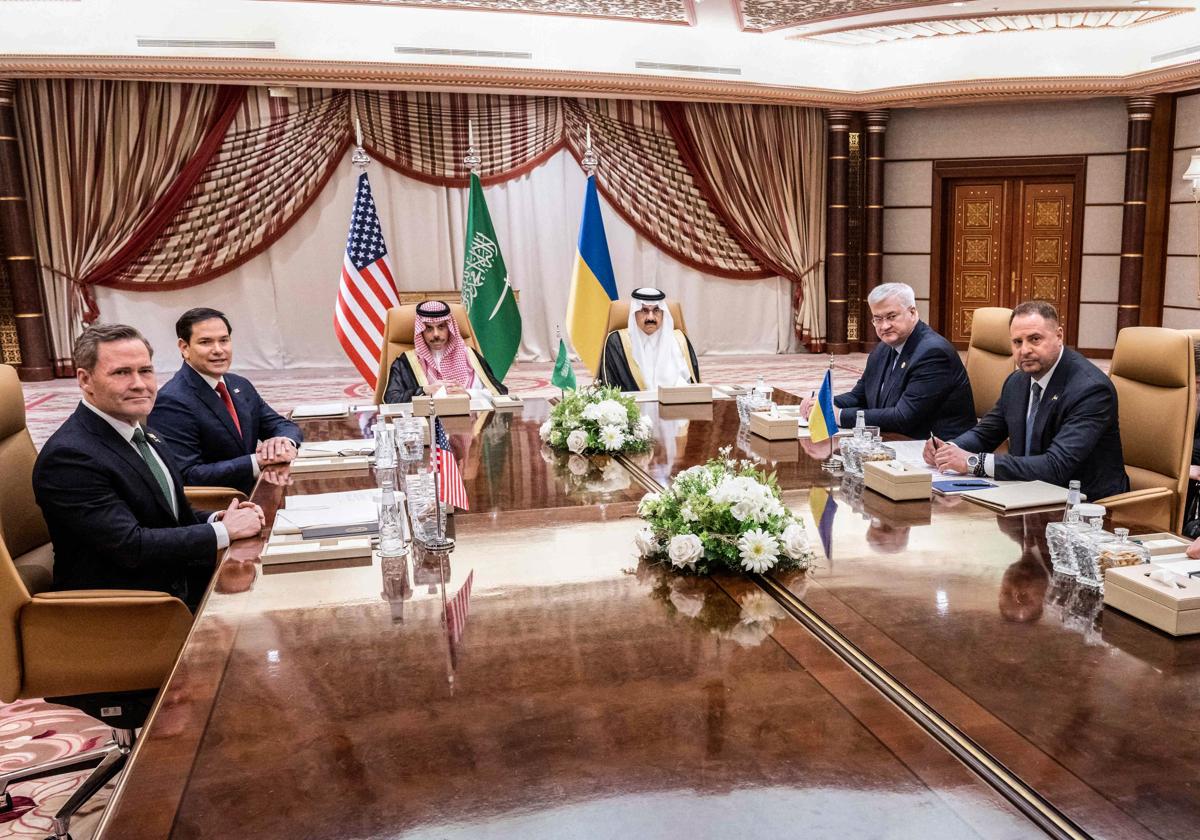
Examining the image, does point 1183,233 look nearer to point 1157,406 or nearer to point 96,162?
point 1157,406

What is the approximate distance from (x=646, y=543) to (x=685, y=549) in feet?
0.40

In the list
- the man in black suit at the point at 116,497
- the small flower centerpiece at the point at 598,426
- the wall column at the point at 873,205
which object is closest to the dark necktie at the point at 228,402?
the man in black suit at the point at 116,497

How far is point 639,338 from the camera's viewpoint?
521 cm

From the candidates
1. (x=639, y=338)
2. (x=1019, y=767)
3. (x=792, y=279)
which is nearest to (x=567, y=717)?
(x=1019, y=767)

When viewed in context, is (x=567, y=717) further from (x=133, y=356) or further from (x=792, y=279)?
(x=792, y=279)

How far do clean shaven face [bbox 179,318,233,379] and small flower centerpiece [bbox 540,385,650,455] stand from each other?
1.16m

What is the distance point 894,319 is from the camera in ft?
12.6

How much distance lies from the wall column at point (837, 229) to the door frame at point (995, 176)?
0.97 meters

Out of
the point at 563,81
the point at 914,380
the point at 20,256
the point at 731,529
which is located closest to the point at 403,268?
the point at 563,81

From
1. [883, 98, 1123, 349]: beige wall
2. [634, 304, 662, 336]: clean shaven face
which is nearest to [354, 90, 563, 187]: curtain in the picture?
[883, 98, 1123, 349]: beige wall

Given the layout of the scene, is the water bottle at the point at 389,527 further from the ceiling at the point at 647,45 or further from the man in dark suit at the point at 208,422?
the ceiling at the point at 647,45

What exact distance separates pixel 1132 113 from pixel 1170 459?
299 inches

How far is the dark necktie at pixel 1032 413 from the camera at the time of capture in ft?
9.95

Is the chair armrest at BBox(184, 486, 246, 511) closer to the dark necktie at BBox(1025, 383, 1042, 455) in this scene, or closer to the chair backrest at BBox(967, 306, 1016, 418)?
the dark necktie at BBox(1025, 383, 1042, 455)
